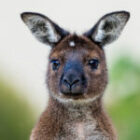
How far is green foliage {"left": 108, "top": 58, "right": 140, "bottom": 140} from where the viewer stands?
33.4 m

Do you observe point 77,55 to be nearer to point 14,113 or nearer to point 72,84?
point 72,84

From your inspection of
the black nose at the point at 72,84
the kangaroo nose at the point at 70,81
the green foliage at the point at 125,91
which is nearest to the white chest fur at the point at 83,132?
the black nose at the point at 72,84

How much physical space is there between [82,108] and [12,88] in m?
18.0

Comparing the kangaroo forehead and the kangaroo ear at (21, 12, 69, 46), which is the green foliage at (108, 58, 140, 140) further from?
the kangaroo forehead

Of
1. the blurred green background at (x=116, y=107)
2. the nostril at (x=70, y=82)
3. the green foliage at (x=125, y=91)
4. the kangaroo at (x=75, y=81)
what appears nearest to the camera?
the nostril at (x=70, y=82)

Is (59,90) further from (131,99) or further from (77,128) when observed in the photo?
(131,99)

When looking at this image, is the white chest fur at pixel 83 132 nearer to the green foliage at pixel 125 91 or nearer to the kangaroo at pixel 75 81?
the kangaroo at pixel 75 81

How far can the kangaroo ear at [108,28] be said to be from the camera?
48.2 ft

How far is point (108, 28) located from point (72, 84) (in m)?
1.63

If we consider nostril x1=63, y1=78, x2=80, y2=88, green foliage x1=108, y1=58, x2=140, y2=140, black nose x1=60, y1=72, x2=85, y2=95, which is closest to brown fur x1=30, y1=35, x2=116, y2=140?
black nose x1=60, y1=72, x2=85, y2=95

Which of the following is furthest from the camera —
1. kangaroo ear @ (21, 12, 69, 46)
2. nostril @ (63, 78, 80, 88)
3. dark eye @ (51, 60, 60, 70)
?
kangaroo ear @ (21, 12, 69, 46)

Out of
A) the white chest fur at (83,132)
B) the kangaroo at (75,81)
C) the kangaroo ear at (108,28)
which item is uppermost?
the kangaroo ear at (108,28)

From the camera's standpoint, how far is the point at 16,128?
31469 mm

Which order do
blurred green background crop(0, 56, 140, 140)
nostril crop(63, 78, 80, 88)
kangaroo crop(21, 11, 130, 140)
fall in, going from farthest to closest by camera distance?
blurred green background crop(0, 56, 140, 140), kangaroo crop(21, 11, 130, 140), nostril crop(63, 78, 80, 88)
